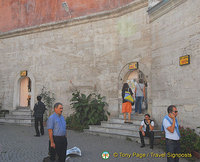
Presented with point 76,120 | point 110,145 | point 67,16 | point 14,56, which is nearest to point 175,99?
point 110,145

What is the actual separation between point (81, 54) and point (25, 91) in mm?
5092

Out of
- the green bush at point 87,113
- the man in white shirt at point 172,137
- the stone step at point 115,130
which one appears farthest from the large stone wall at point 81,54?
the man in white shirt at point 172,137

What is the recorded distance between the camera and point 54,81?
12406 mm

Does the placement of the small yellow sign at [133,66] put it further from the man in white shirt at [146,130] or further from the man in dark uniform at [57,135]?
the man in dark uniform at [57,135]

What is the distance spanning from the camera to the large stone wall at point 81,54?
32.6 feet

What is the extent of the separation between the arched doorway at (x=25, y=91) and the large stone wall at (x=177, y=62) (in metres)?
8.80

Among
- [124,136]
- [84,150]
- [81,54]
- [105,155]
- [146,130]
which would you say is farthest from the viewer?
[81,54]

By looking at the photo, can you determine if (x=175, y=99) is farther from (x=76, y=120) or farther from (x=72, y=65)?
(x=72, y=65)

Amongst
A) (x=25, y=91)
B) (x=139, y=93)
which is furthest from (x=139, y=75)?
(x=25, y=91)

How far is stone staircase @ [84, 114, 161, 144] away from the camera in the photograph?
734 centimetres

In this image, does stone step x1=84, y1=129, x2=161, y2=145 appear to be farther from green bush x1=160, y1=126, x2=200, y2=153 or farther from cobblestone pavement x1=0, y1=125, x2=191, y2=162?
green bush x1=160, y1=126, x2=200, y2=153

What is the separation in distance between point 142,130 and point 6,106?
33.4 ft

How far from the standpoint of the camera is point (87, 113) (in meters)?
10.1

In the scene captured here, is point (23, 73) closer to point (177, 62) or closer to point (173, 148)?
point (177, 62)
